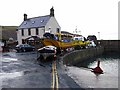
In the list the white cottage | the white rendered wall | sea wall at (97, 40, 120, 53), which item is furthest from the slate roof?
sea wall at (97, 40, 120, 53)

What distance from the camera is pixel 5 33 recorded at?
74.1 m

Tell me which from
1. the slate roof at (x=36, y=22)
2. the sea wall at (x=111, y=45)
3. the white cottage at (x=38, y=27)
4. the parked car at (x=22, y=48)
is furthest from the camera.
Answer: the sea wall at (x=111, y=45)

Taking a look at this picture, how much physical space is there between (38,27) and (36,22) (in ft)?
10.5

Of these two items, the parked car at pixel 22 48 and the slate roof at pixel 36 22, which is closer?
the parked car at pixel 22 48

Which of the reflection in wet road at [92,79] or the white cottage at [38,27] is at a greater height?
the white cottage at [38,27]

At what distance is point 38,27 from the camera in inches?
2125

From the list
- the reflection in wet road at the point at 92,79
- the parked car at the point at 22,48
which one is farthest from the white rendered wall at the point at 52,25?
the reflection in wet road at the point at 92,79

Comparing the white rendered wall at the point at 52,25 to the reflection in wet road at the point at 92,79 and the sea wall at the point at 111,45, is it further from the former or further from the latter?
the reflection in wet road at the point at 92,79

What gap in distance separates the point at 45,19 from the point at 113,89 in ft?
145

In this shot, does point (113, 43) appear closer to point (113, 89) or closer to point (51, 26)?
point (51, 26)

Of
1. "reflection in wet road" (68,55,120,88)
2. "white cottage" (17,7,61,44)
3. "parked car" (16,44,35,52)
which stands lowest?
"reflection in wet road" (68,55,120,88)

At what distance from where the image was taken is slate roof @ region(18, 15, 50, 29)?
54.2m

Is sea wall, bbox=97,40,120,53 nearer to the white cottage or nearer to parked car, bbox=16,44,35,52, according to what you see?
the white cottage

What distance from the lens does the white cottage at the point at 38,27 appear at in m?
53.5
